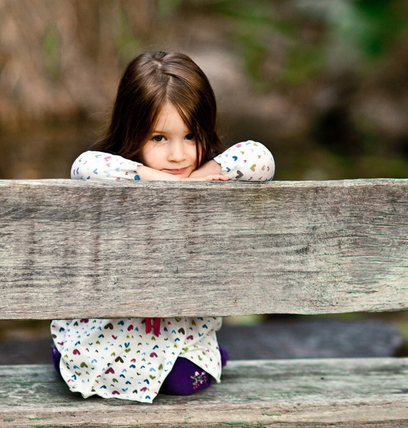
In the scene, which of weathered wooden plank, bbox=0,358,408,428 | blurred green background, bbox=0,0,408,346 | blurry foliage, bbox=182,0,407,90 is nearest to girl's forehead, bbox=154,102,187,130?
weathered wooden plank, bbox=0,358,408,428

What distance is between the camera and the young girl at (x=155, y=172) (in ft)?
3.72

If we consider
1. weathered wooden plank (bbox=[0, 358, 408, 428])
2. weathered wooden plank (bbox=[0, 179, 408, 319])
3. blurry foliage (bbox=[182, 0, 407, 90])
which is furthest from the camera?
blurry foliage (bbox=[182, 0, 407, 90])

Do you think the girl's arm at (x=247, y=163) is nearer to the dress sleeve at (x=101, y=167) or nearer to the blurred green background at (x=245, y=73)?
the dress sleeve at (x=101, y=167)

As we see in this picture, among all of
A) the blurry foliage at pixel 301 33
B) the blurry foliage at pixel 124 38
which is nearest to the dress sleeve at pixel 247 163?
the blurry foliage at pixel 124 38

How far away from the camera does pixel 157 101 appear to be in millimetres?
1225

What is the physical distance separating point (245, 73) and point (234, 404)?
17.1 ft

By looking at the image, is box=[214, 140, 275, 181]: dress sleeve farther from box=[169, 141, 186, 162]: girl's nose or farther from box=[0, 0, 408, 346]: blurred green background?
box=[0, 0, 408, 346]: blurred green background

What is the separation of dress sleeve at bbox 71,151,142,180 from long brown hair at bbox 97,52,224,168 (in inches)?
5.8

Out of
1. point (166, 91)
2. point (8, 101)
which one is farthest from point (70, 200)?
point (8, 101)

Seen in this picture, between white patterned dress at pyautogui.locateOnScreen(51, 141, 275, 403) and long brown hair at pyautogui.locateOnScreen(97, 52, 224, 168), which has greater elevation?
long brown hair at pyautogui.locateOnScreen(97, 52, 224, 168)

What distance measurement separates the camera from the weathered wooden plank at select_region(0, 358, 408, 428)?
1.08 meters

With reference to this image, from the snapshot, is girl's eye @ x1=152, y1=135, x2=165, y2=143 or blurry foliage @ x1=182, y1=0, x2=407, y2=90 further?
blurry foliage @ x1=182, y1=0, x2=407, y2=90

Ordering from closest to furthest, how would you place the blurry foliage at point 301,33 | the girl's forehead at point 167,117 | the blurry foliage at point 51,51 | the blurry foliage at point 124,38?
1. the girl's forehead at point 167,117
2. the blurry foliage at point 51,51
3. the blurry foliage at point 124,38
4. the blurry foliage at point 301,33

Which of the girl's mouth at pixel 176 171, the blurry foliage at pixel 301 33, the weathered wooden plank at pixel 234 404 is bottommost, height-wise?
the weathered wooden plank at pixel 234 404
